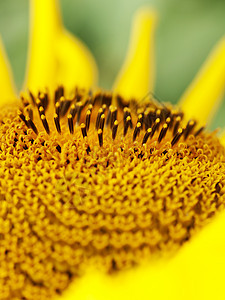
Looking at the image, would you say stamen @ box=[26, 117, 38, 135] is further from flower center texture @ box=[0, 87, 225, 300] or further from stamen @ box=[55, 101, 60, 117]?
stamen @ box=[55, 101, 60, 117]

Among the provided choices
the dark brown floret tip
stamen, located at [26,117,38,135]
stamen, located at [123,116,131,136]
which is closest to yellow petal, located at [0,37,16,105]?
the dark brown floret tip

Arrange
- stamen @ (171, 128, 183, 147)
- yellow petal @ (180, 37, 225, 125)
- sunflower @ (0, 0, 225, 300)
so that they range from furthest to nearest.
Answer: yellow petal @ (180, 37, 225, 125) < stamen @ (171, 128, 183, 147) < sunflower @ (0, 0, 225, 300)

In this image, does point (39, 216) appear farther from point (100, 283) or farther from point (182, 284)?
point (182, 284)

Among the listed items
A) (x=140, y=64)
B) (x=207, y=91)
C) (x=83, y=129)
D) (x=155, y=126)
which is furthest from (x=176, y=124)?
(x=140, y=64)

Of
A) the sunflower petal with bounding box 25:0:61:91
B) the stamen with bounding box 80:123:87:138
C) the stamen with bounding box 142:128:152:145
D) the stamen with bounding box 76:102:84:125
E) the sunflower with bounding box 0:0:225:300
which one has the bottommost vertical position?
the sunflower with bounding box 0:0:225:300

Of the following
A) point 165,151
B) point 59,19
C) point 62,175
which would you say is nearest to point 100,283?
point 62,175

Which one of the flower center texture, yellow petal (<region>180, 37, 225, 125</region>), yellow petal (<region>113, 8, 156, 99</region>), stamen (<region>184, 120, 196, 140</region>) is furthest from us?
yellow petal (<region>113, 8, 156, 99</region>)

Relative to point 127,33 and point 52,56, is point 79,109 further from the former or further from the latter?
point 127,33
